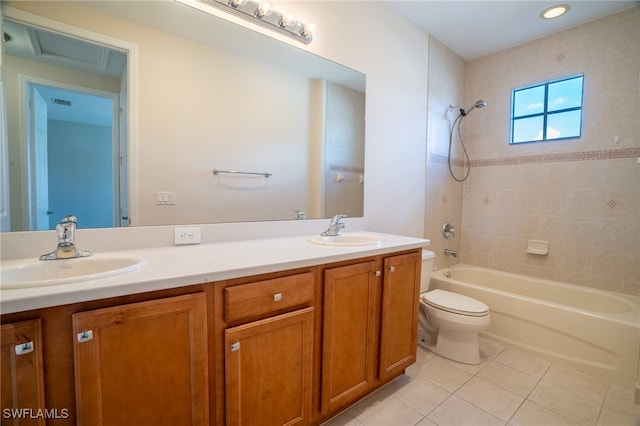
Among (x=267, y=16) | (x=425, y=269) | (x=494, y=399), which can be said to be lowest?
(x=494, y=399)

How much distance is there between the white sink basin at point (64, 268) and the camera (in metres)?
0.86

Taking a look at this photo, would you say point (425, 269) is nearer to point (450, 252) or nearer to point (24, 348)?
point (450, 252)

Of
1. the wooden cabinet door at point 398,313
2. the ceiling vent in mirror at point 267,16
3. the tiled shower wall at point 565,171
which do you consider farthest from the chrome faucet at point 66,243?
the tiled shower wall at point 565,171

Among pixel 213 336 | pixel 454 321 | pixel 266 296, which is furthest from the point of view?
pixel 454 321

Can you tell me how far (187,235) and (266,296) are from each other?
578 mm

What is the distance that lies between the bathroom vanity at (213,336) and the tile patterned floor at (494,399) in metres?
0.17

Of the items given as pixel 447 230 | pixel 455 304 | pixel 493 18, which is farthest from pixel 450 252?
pixel 493 18

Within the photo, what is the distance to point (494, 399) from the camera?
5.30 feet

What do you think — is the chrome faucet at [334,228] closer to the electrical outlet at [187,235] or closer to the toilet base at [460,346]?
the electrical outlet at [187,235]

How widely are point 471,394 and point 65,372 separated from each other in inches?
76.4

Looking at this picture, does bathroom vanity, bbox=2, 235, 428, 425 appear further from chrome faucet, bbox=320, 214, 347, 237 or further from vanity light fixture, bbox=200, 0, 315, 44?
vanity light fixture, bbox=200, 0, 315, 44

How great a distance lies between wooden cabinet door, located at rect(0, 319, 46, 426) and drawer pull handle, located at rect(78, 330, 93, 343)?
0.08 meters

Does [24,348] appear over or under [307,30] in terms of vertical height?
under

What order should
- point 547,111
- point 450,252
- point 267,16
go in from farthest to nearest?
point 450,252
point 547,111
point 267,16
